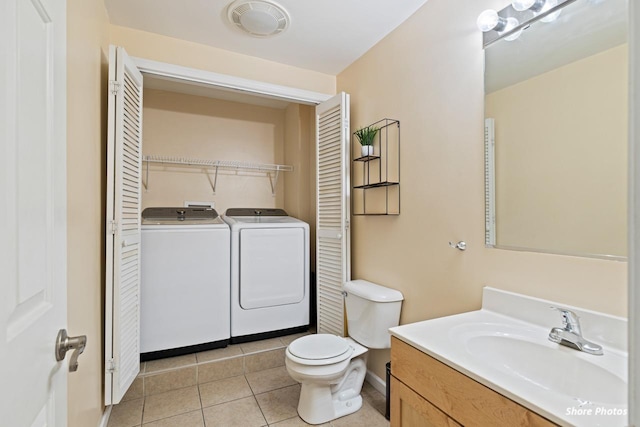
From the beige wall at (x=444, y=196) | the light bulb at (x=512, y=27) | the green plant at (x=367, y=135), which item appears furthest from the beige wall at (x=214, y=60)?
the light bulb at (x=512, y=27)

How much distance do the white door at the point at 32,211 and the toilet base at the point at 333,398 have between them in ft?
4.56

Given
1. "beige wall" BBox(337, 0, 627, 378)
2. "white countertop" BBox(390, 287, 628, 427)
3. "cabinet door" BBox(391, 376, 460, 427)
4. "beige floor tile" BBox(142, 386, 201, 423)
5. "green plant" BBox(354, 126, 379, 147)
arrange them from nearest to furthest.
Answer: "white countertop" BBox(390, 287, 628, 427)
"cabinet door" BBox(391, 376, 460, 427)
"beige wall" BBox(337, 0, 627, 378)
"beige floor tile" BBox(142, 386, 201, 423)
"green plant" BBox(354, 126, 379, 147)

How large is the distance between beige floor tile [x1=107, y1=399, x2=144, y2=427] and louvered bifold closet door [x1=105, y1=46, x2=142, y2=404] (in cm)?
22

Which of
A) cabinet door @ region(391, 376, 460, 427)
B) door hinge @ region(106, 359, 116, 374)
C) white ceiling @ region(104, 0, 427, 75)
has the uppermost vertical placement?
white ceiling @ region(104, 0, 427, 75)

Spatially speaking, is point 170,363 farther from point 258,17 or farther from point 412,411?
point 258,17

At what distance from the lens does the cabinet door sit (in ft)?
3.30

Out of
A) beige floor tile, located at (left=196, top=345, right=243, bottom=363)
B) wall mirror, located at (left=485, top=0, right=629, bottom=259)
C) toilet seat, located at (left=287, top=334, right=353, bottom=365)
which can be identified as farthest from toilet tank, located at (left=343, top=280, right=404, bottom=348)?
beige floor tile, located at (left=196, top=345, right=243, bottom=363)

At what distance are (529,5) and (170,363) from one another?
2.92m

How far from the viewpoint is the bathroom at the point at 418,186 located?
1235mm

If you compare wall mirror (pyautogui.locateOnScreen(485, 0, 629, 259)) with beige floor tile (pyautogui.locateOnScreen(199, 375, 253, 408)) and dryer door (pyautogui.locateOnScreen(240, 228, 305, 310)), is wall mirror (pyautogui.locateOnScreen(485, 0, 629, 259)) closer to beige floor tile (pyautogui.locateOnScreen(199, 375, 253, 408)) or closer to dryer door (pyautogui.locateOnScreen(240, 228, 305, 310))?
dryer door (pyautogui.locateOnScreen(240, 228, 305, 310))

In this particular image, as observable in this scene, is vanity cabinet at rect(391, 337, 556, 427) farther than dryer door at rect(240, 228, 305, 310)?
No

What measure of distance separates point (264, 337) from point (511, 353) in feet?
6.69

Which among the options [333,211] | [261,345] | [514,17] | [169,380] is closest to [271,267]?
[261,345]

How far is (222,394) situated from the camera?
2.13m
